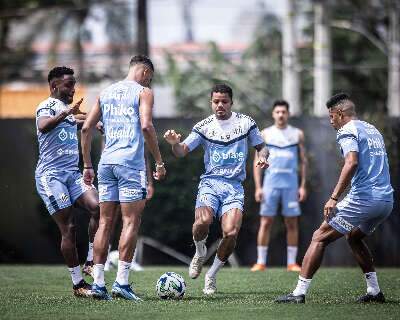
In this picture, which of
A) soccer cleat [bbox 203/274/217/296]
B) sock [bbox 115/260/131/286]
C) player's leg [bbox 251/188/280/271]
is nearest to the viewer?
sock [bbox 115/260/131/286]

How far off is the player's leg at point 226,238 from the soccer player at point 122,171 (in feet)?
4.06

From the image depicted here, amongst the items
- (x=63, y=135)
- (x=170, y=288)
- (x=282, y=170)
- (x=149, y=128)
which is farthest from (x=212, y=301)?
(x=282, y=170)

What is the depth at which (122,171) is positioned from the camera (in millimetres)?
10859

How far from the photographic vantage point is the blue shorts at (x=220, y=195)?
11.9 m

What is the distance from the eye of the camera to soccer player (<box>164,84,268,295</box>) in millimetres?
11844

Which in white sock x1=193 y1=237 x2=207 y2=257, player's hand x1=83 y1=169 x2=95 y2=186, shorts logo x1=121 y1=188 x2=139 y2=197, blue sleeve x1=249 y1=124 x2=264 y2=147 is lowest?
white sock x1=193 y1=237 x2=207 y2=257

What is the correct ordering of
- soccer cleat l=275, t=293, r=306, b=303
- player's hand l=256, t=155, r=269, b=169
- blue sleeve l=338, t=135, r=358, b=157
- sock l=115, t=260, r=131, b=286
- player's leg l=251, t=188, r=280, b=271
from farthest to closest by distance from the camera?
player's leg l=251, t=188, r=280, b=271, player's hand l=256, t=155, r=269, b=169, sock l=115, t=260, r=131, b=286, soccer cleat l=275, t=293, r=306, b=303, blue sleeve l=338, t=135, r=358, b=157

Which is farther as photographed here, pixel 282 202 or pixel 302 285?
pixel 282 202

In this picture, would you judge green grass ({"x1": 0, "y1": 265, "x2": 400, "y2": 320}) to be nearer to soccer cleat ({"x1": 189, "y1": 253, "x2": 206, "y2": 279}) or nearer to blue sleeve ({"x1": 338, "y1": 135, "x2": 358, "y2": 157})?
soccer cleat ({"x1": 189, "y1": 253, "x2": 206, "y2": 279})

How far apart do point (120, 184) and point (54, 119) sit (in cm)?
107

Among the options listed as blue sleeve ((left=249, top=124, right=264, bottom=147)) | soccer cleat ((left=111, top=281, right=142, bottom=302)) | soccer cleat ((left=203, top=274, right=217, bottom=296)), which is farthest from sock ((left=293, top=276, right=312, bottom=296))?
blue sleeve ((left=249, top=124, right=264, bottom=147))

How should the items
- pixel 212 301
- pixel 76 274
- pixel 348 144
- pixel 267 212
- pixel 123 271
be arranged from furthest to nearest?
pixel 267 212
pixel 76 274
pixel 212 301
pixel 123 271
pixel 348 144

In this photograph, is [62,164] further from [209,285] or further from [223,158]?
[209,285]

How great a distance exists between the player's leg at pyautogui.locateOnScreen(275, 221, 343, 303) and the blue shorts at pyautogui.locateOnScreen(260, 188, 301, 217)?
6.20 m
